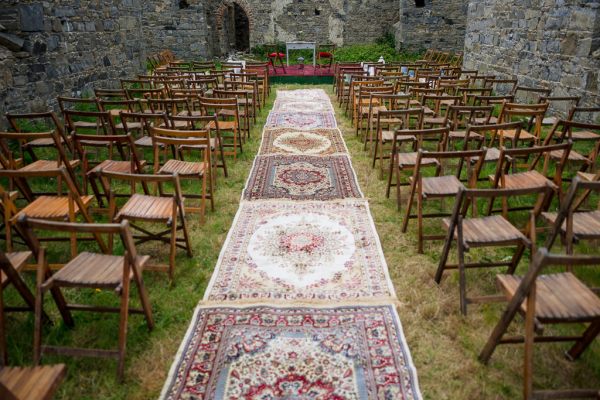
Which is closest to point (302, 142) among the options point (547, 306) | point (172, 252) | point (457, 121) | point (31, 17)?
point (457, 121)

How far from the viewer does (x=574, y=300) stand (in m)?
2.33

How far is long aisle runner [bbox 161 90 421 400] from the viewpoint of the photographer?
8.10ft

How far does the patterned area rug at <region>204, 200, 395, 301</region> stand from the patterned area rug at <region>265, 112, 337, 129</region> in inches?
137

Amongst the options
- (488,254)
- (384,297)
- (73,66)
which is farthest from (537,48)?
(73,66)

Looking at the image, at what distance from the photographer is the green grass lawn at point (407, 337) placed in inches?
97.0

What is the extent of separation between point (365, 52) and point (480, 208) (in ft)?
43.6

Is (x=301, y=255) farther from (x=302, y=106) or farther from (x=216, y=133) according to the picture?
(x=302, y=106)

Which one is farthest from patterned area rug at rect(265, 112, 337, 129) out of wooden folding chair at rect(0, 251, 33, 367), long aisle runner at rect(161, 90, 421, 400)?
wooden folding chair at rect(0, 251, 33, 367)

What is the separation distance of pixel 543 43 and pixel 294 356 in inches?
311

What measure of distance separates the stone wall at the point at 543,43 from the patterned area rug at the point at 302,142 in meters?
3.80

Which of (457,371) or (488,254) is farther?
(488,254)

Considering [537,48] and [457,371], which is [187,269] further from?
[537,48]

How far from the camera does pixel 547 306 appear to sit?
229 centimetres

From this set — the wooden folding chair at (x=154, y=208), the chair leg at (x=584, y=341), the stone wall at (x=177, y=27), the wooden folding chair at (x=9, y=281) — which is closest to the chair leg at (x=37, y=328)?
the wooden folding chair at (x=9, y=281)
